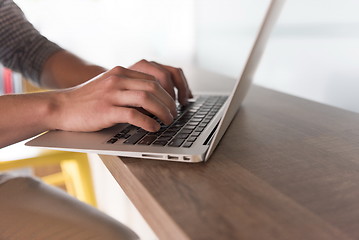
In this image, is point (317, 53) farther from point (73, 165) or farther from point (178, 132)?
point (73, 165)

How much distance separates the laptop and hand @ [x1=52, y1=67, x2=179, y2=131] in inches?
0.7

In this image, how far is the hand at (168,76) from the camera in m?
0.70

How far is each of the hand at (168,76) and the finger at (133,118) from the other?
6.5 inches

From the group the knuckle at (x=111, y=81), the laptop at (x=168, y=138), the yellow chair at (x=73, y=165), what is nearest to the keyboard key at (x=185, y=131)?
the laptop at (x=168, y=138)

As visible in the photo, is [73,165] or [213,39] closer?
[73,165]

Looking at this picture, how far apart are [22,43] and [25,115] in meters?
0.47

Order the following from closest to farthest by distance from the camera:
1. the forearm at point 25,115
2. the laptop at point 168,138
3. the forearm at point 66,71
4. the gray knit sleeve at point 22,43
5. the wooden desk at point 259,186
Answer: the wooden desk at point 259,186 → the laptop at point 168,138 → the forearm at point 25,115 → the forearm at point 66,71 → the gray knit sleeve at point 22,43

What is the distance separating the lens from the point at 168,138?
1.77ft

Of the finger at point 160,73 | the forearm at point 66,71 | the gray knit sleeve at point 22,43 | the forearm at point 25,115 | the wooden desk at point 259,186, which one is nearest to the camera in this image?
the wooden desk at point 259,186

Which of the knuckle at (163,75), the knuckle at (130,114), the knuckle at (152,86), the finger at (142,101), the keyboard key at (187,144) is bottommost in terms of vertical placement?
the keyboard key at (187,144)

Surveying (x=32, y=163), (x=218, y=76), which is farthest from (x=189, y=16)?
(x=32, y=163)

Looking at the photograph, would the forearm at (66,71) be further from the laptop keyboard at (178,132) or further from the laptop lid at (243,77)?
the laptop lid at (243,77)

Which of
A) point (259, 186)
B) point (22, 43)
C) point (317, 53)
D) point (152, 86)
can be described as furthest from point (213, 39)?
point (259, 186)

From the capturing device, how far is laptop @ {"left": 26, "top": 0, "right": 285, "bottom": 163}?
1.59ft
